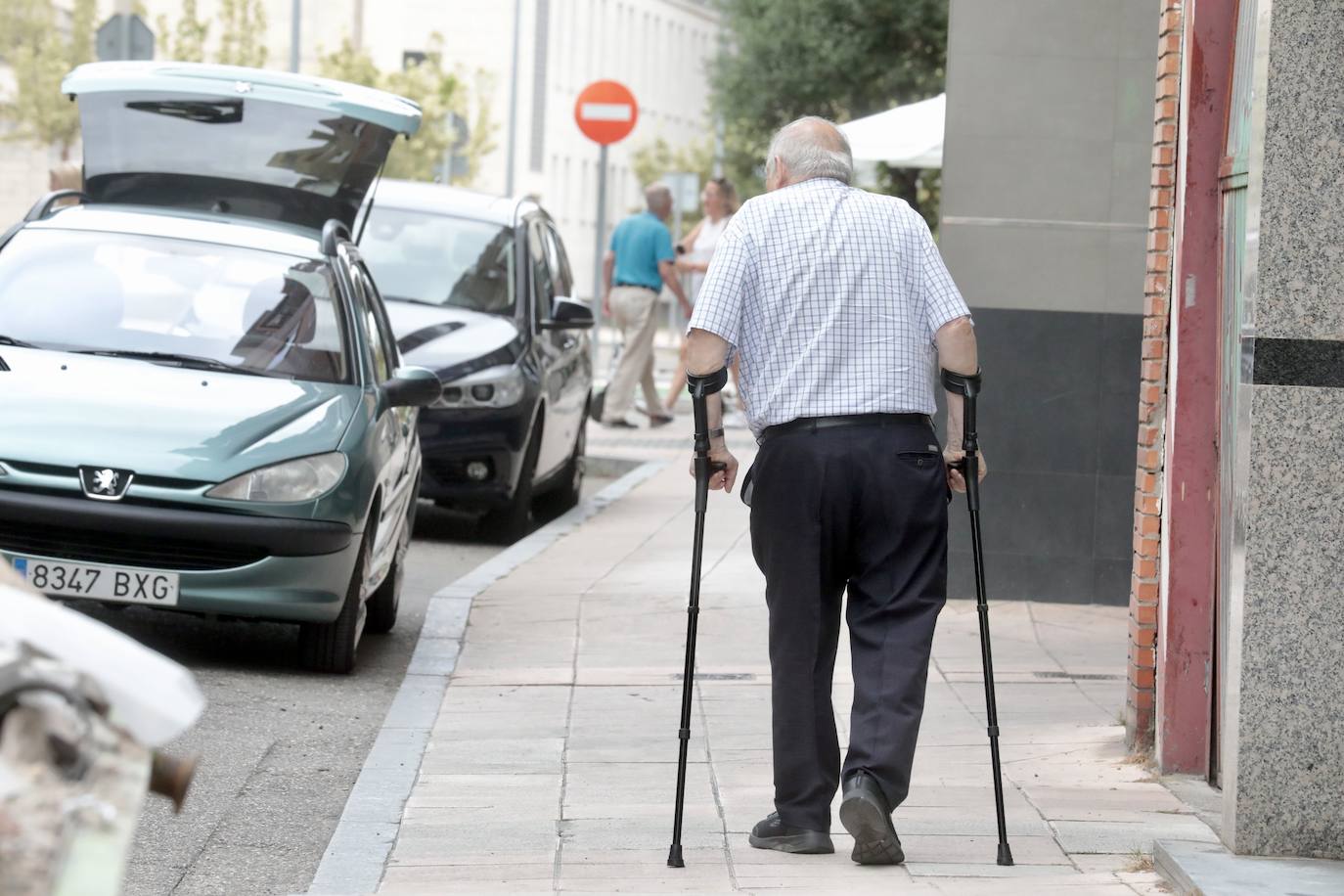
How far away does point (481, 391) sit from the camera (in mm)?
12383

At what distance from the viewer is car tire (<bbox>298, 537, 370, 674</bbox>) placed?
26.9 ft

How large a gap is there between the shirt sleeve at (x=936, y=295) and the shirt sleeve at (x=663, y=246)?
14941 mm

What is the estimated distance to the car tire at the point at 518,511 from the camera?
12828mm

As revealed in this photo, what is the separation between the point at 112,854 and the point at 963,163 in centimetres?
785

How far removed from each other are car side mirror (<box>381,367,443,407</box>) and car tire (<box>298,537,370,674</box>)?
0.75 m

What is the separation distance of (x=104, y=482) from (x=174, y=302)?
1.41 meters

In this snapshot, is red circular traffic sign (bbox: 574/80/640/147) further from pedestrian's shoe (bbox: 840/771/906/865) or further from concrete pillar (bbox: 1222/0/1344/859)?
concrete pillar (bbox: 1222/0/1344/859)

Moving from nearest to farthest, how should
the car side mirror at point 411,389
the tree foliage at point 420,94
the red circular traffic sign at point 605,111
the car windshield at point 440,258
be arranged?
the car side mirror at point 411,389
the car windshield at point 440,258
the red circular traffic sign at point 605,111
the tree foliage at point 420,94

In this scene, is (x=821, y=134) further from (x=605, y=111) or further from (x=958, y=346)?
(x=605, y=111)

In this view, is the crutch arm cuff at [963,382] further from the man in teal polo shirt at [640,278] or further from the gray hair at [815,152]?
the man in teal polo shirt at [640,278]

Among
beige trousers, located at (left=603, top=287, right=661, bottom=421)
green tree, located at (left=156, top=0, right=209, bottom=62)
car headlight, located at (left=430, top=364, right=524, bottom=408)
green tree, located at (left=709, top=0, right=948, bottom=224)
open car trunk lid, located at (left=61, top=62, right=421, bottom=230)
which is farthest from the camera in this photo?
green tree, located at (left=156, top=0, right=209, bottom=62)

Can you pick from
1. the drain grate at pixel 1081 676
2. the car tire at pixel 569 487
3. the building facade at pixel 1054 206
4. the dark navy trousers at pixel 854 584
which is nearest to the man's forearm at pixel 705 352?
the dark navy trousers at pixel 854 584

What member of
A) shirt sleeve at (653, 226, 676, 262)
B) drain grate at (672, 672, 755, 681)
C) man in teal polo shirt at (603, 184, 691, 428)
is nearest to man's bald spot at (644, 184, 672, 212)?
man in teal polo shirt at (603, 184, 691, 428)

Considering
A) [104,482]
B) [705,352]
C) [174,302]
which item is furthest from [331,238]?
[705,352]
